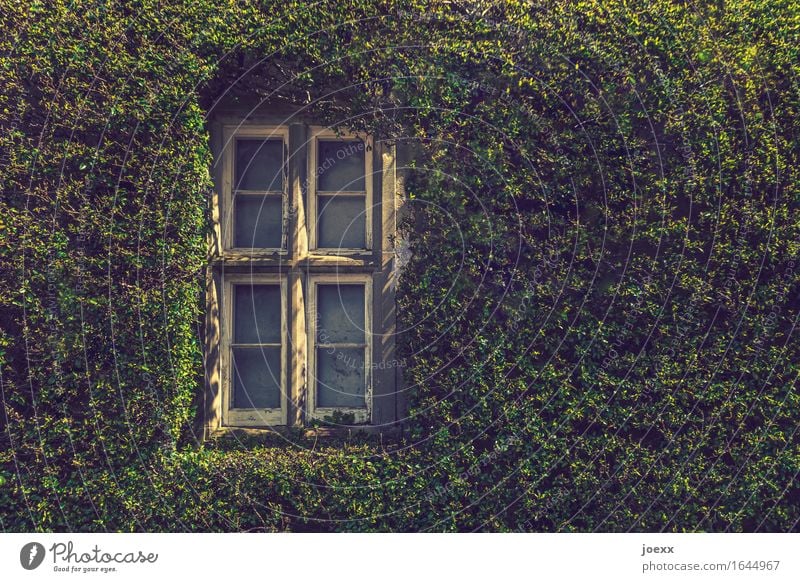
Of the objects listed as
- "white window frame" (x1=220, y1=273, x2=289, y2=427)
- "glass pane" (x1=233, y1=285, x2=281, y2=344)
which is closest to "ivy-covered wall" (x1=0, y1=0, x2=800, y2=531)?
"white window frame" (x1=220, y1=273, x2=289, y2=427)

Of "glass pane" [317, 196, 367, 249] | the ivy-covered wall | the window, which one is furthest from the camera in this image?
"glass pane" [317, 196, 367, 249]

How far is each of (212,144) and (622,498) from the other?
4529 millimetres

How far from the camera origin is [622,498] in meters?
4.75

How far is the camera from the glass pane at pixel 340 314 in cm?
528

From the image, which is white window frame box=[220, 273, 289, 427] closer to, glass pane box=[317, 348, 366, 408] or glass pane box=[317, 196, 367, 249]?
glass pane box=[317, 348, 366, 408]


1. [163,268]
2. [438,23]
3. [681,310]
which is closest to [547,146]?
[438,23]

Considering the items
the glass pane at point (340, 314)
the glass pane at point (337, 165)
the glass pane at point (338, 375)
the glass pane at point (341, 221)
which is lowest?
the glass pane at point (338, 375)

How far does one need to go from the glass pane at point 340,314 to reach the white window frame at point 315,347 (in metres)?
0.04

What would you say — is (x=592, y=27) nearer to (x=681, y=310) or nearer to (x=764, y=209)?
(x=764, y=209)

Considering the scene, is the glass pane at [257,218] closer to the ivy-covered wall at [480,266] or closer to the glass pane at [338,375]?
the ivy-covered wall at [480,266]

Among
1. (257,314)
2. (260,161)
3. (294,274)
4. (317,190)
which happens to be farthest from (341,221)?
(257,314)

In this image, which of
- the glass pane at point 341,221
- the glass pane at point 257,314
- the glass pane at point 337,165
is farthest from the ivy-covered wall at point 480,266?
the glass pane at point 341,221

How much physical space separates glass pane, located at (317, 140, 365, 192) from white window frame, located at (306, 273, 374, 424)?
0.80m

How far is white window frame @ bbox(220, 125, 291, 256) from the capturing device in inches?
209
